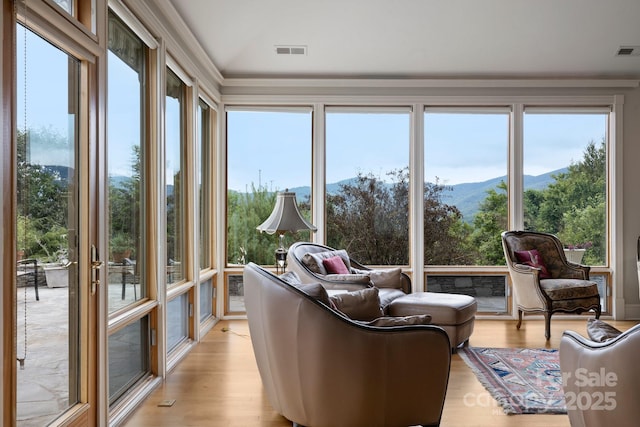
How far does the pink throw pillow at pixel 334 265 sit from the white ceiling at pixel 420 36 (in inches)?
85.1

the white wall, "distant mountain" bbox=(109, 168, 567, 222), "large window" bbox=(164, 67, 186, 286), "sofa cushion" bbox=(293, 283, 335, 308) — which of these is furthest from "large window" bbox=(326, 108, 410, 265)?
"sofa cushion" bbox=(293, 283, 335, 308)

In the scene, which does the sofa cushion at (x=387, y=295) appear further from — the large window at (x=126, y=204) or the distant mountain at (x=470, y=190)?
the large window at (x=126, y=204)

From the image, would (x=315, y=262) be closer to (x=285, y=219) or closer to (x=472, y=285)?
(x=285, y=219)

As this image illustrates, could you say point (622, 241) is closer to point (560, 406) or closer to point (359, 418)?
point (560, 406)

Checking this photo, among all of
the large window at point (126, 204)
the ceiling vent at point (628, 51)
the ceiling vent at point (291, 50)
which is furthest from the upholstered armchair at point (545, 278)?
the large window at point (126, 204)

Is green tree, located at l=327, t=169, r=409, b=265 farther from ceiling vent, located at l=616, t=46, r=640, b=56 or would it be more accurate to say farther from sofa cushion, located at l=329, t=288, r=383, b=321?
sofa cushion, located at l=329, t=288, r=383, b=321

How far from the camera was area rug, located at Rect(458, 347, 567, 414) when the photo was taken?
3.30m

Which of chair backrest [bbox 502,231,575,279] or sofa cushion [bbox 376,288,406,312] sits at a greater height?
chair backrest [bbox 502,231,575,279]

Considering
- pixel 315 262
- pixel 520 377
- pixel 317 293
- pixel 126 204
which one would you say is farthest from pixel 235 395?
pixel 520 377

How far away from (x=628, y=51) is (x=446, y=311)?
3466 mm

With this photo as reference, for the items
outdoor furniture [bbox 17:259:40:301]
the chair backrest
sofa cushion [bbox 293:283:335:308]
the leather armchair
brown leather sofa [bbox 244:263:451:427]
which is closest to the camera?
the leather armchair

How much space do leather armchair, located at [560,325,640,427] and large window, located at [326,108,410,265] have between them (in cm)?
389

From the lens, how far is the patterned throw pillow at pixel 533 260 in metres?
5.54

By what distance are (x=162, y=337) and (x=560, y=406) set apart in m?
2.65
